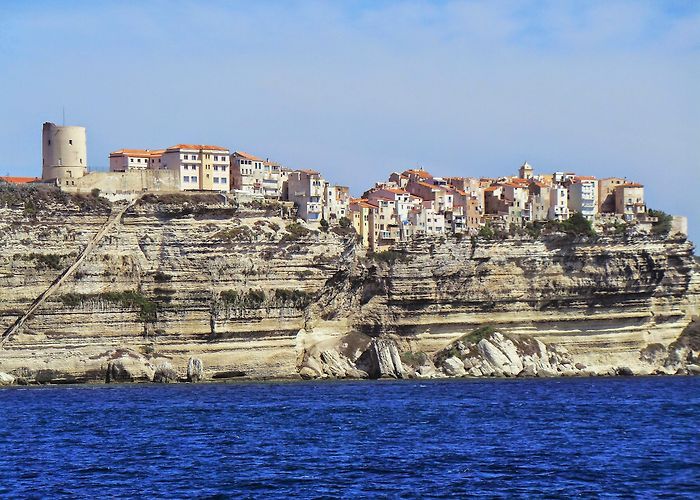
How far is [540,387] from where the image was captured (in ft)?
226

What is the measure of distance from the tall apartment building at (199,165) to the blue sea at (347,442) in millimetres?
20286

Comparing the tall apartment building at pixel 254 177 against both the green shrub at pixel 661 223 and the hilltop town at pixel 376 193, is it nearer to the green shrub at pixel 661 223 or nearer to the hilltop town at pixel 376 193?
the hilltop town at pixel 376 193

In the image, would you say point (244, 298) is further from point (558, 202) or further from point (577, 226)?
point (558, 202)

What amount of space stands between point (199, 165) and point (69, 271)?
1527cm

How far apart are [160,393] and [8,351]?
33.6ft

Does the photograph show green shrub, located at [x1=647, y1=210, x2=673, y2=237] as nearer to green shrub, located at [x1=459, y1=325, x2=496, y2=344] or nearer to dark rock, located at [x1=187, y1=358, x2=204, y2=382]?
green shrub, located at [x1=459, y1=325, x2=496, y2=344]

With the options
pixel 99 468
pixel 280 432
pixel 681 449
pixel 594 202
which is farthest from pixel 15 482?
pixel 594 202

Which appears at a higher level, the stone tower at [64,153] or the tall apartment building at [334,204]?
the stone tower at [64,153]

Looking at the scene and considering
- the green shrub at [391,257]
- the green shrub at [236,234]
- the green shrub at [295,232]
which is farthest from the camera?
the green shrub at [391,257]

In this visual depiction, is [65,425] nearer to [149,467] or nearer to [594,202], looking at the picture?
[149,467]

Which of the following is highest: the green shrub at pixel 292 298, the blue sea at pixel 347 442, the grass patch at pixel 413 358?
the green shrub at pixel 292 298

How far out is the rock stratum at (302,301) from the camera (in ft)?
234

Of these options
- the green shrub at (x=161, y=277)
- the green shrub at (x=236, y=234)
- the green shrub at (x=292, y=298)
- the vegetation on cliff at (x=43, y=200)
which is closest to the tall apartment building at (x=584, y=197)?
the green shrub at (x=292, y=298)

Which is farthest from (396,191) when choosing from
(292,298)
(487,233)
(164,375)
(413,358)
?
(164,375)
